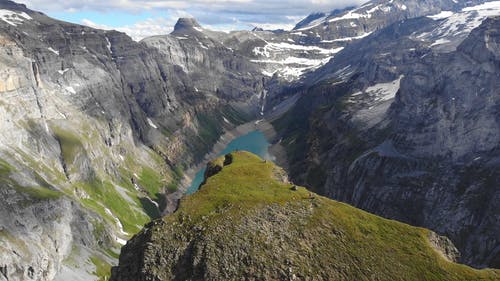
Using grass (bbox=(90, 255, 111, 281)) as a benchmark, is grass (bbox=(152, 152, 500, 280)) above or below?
above

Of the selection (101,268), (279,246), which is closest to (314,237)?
(279,246)

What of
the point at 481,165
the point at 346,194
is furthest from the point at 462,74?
the point at 346,194

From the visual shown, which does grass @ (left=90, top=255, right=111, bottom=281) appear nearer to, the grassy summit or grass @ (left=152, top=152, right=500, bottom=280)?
the grassy summit

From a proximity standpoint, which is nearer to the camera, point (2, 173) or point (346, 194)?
point (2, 173)

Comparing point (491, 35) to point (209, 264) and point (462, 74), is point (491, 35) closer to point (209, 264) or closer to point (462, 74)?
point (462, 74)

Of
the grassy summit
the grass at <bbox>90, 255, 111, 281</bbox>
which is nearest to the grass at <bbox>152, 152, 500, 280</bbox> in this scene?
the grassy summit

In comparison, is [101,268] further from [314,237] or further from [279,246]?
[314,237]
